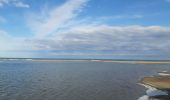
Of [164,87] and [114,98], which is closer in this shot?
[164,87]

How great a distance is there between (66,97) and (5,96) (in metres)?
7.48

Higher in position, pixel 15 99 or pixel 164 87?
pixel 164 87

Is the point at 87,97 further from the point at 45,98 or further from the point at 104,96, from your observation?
the point at 45,98

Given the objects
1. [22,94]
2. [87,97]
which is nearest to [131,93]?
[87,97]

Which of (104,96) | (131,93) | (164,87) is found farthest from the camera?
(131,93)

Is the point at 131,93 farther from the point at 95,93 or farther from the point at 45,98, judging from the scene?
the point at 45,98

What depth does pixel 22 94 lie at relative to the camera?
3241 centimetres

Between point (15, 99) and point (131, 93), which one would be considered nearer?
point (15, 99)

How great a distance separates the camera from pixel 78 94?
106 ft

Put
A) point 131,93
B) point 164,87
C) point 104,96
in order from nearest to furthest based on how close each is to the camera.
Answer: point 164,87, point 104,96, point 131,93

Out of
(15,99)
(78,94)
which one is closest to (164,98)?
(78,94)

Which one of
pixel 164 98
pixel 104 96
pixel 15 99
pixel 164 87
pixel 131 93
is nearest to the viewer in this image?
pixel 164 87

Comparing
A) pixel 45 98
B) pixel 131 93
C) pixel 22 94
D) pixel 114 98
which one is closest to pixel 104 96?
pixel 114 98

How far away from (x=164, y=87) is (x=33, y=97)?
600 inches
